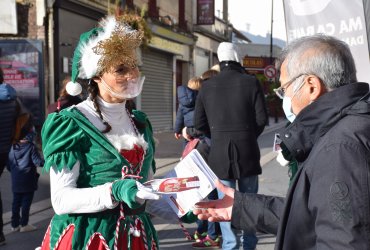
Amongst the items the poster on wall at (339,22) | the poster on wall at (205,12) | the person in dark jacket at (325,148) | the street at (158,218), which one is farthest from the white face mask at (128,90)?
the poster on wall at (205,12)

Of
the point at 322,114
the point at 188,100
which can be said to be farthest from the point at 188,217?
the point at 188,100

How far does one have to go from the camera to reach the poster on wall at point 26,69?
38.3 ft

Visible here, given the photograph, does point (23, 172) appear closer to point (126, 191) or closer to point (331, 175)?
point (126, 191)

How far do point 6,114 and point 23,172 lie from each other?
76cm

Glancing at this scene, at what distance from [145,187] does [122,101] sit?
0.63 metres

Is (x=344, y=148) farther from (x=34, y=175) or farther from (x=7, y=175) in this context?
(x=7, y=175)

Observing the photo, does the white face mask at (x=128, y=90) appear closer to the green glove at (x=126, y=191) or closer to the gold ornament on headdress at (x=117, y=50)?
the gold ornament on headdress at (x=117, y=50)

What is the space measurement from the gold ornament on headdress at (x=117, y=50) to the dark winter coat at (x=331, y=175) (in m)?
0.97

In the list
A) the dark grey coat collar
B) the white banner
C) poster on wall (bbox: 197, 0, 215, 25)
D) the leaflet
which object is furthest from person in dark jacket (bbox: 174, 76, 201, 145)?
poster on wall (bbox: 197, 0, 215, 25)

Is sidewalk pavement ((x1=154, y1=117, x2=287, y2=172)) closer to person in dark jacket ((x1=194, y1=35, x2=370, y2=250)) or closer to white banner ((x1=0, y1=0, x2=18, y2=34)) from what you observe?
white banner ((x1=0, y1=0, x2=18, y2=34))

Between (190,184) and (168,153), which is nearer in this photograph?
(190,184)

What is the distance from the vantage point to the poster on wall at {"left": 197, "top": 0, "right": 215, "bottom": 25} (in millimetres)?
22922

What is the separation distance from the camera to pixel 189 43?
71.1ft

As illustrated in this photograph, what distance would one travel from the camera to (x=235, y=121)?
4.23m
